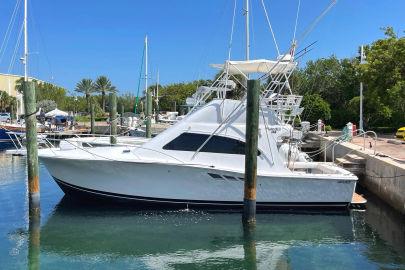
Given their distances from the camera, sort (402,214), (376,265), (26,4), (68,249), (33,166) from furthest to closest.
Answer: (26,4) < (402,214) < (33,166) < (68,249) < (376,265)

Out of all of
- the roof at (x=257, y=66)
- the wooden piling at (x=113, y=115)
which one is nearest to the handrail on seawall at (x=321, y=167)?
the roof at (x=257, y=66)

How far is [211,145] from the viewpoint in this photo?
13.2m

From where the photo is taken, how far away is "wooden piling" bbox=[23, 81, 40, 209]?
39.5 feet

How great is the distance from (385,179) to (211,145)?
568cm

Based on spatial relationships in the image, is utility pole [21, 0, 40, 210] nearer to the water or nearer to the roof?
the water

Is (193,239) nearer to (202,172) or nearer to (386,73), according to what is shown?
(202,172)

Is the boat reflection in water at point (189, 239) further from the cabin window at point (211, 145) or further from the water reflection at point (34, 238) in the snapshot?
the cabin window at point (211, 145)

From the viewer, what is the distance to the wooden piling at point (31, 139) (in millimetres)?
12055

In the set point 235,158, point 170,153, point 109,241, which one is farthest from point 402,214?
point 109,241

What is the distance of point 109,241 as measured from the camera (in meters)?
11.0

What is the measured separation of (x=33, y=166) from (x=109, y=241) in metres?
3.01

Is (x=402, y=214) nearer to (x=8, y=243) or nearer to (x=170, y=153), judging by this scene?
(x=170, y=153)

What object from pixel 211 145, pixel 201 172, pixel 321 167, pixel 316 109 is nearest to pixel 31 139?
pixel 201 172

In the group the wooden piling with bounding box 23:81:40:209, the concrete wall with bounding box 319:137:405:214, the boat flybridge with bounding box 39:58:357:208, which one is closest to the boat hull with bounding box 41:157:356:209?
the boat flybridge with bounding box 39:58:357:208
